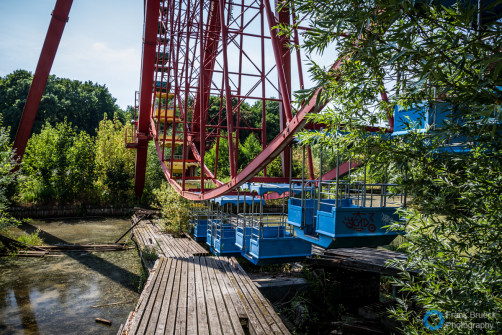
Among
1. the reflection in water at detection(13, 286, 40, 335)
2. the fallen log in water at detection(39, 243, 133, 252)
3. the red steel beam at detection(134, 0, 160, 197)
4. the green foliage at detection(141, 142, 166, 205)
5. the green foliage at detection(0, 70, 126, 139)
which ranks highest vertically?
the green foliage at detection(0, 70, 126, 139)

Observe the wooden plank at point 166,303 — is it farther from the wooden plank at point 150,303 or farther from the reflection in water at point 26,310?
the reflection in water at point 26,310

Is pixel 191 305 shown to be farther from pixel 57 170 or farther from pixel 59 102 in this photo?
pixel 59 102

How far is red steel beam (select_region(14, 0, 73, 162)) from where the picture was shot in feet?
52.7

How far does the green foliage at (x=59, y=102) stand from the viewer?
37.3 m

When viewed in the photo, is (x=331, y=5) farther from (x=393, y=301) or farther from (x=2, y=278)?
(x=2, y=278)

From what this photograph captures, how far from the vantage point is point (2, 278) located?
399 inches

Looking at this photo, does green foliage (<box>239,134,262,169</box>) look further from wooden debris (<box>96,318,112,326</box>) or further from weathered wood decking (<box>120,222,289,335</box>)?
wooden debris (<box>96,318,112,326</box>)

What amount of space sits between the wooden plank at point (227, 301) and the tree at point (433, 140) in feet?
8.34

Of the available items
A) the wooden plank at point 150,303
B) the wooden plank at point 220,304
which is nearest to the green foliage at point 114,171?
the wooden plank at point 150,303

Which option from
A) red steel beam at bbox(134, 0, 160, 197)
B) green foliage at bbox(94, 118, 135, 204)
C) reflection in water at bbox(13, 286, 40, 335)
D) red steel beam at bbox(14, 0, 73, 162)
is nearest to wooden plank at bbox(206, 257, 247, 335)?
reflection in water at bbox(13, 286, 40, 335)

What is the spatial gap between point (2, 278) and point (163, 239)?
185 inches

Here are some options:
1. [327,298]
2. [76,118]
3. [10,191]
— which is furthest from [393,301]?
[76,118]

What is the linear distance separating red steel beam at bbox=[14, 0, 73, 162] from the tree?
16.1m

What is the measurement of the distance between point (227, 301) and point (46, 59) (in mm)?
15422
